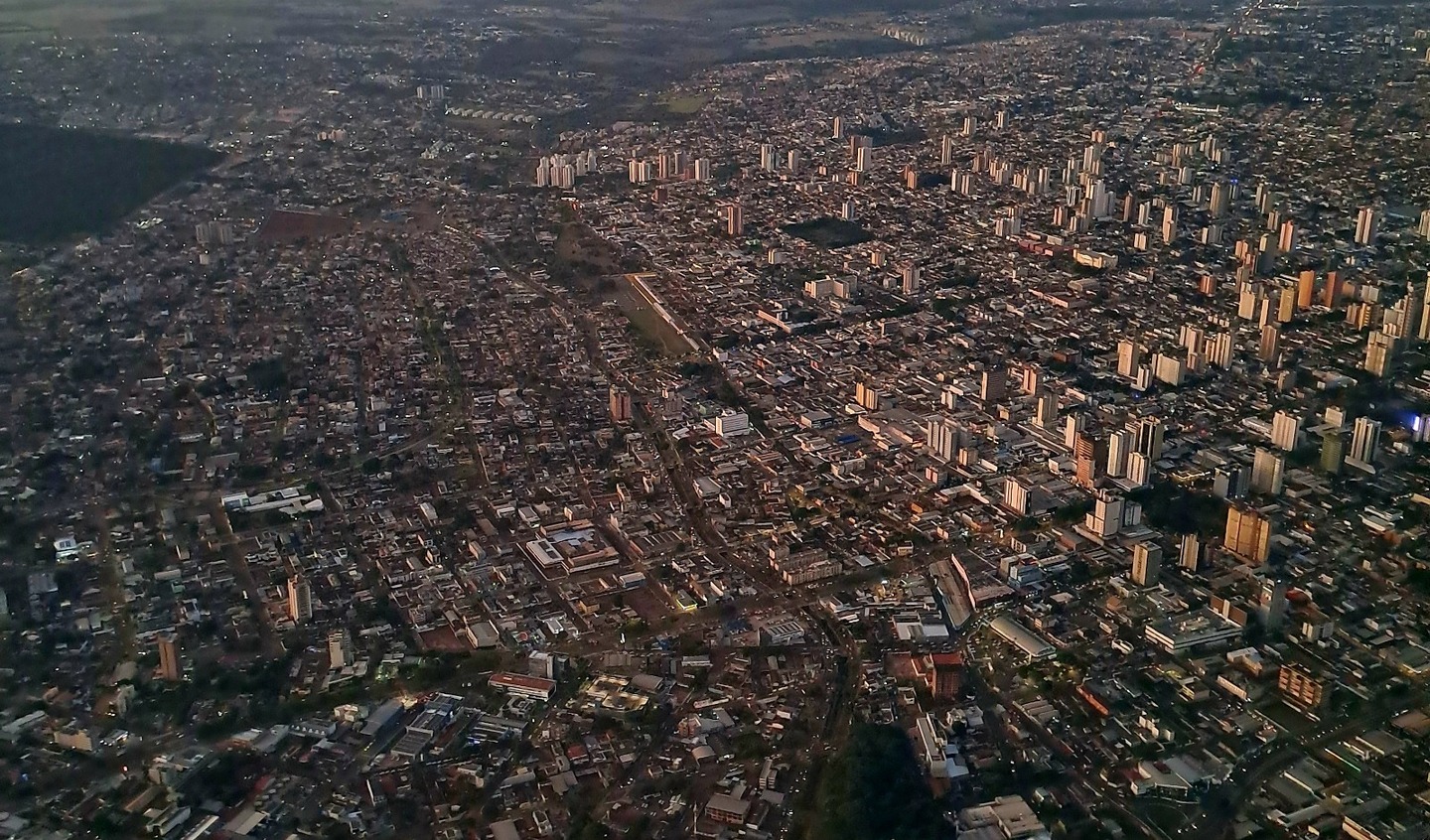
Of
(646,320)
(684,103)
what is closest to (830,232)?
(646,320)

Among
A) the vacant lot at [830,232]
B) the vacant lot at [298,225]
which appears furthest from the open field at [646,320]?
the vacant lot at [298,225]

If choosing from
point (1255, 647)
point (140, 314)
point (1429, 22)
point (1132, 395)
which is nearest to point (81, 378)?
point (140, 314)

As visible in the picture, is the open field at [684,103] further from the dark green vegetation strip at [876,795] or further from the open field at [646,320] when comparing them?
the dark green vegetation strip at [876,795]

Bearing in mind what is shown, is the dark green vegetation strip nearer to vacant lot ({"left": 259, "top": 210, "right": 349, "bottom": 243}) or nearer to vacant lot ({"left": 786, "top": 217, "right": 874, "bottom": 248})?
vacant lot ({"left": 786, "top": 217, "right": 874, "bottom": 248})

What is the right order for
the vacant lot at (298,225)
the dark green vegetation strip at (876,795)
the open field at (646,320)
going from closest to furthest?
the dark green vegetation strip at (876,795)
the open field at (646,320)
the vacant lot at (298,225)

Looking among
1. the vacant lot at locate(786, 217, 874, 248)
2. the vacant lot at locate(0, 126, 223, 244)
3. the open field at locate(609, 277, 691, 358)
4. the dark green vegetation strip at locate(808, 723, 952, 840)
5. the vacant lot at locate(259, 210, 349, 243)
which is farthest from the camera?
the vacant lot at locate(259, 210, 349, 243)

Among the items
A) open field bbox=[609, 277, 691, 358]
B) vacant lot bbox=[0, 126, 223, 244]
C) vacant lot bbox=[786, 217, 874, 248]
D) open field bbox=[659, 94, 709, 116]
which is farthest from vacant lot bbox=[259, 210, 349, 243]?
open field bbox=[659, 94, 709, 116]

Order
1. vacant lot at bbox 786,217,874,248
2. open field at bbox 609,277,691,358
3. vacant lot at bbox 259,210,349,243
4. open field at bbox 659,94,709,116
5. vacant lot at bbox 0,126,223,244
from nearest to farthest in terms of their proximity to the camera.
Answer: open field at bbox 609,277,691,358
vacant lot at bbox 0,126,223,244
vacant lot at bbox 786,217,874,248
vacant lot at bbox 259,210,349,243
open field at bbox 659,94,709,116

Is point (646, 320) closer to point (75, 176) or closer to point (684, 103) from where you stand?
point (75, 176)
